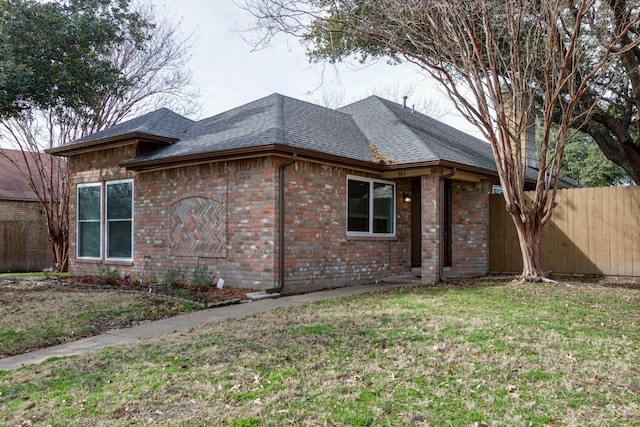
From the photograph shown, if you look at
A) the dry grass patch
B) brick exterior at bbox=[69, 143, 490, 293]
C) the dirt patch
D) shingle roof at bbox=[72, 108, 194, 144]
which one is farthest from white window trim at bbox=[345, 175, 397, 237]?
shingle roof at bbox=[72, 108, 194, 144]

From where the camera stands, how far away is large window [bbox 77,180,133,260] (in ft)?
40.6

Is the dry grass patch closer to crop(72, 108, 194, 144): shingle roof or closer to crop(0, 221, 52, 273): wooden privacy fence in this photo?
crop(72, 108, 194, 144): shingle roof

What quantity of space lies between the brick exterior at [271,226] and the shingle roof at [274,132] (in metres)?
0.39

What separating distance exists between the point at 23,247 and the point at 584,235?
18570mm

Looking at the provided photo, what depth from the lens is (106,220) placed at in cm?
1273

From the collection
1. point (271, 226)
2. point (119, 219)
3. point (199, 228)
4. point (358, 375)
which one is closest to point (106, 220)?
point (119, 219)

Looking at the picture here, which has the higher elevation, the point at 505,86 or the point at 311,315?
the point at 505,86

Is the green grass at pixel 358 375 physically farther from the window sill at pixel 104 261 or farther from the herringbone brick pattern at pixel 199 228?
the window sill at pixel 104 261

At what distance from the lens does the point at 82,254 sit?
43.8ft

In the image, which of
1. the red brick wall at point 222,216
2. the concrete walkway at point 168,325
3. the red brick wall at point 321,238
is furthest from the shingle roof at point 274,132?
the concrete walkway at point 168,325

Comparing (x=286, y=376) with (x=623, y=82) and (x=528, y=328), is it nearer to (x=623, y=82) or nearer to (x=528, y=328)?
(x=528, y=328)

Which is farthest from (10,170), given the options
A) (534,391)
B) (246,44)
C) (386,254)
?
(534,391)

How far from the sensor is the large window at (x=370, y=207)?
444 inches

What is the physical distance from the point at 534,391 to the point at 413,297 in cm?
470
